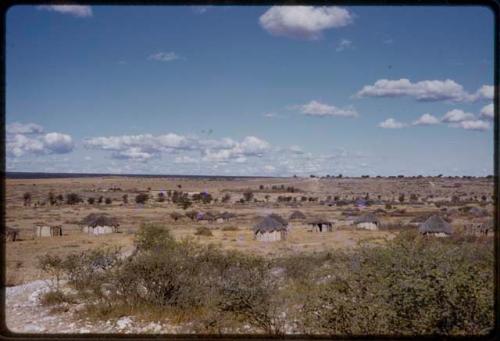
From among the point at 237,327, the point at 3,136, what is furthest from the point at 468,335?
the point at 3,136

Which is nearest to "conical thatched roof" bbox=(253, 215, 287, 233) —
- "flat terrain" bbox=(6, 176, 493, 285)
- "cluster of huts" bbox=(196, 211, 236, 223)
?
"flat terrain" bbox=(6, 176, 493, 285)

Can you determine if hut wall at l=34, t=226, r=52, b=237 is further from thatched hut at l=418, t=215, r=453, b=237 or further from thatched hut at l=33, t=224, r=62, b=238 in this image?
thatched hut at l=418, t=215, r=453, b=237

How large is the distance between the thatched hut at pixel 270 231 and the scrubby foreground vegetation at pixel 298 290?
53.6 ft

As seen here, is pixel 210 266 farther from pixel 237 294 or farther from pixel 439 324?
pixel 439 324

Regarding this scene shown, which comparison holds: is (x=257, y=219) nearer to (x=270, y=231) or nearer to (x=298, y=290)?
(x=270, y=231)

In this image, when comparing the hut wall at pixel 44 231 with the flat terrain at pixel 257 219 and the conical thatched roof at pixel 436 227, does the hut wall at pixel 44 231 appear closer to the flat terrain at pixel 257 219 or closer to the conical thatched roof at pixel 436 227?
the flat terrain at pixel 257 219

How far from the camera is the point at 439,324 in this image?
500cm

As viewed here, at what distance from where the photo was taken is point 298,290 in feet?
21.6

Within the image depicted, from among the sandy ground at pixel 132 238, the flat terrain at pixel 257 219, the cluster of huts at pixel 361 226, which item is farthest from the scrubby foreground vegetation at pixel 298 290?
the cluster of huts at pixel 361 226

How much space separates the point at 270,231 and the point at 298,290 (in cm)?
1935

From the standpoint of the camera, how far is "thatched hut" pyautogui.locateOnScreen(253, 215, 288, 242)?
25812 millimetres

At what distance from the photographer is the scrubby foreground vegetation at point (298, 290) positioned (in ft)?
16.6

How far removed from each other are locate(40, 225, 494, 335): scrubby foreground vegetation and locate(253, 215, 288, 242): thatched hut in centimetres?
1633

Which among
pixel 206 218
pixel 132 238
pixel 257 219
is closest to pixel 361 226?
pixel 257 219
